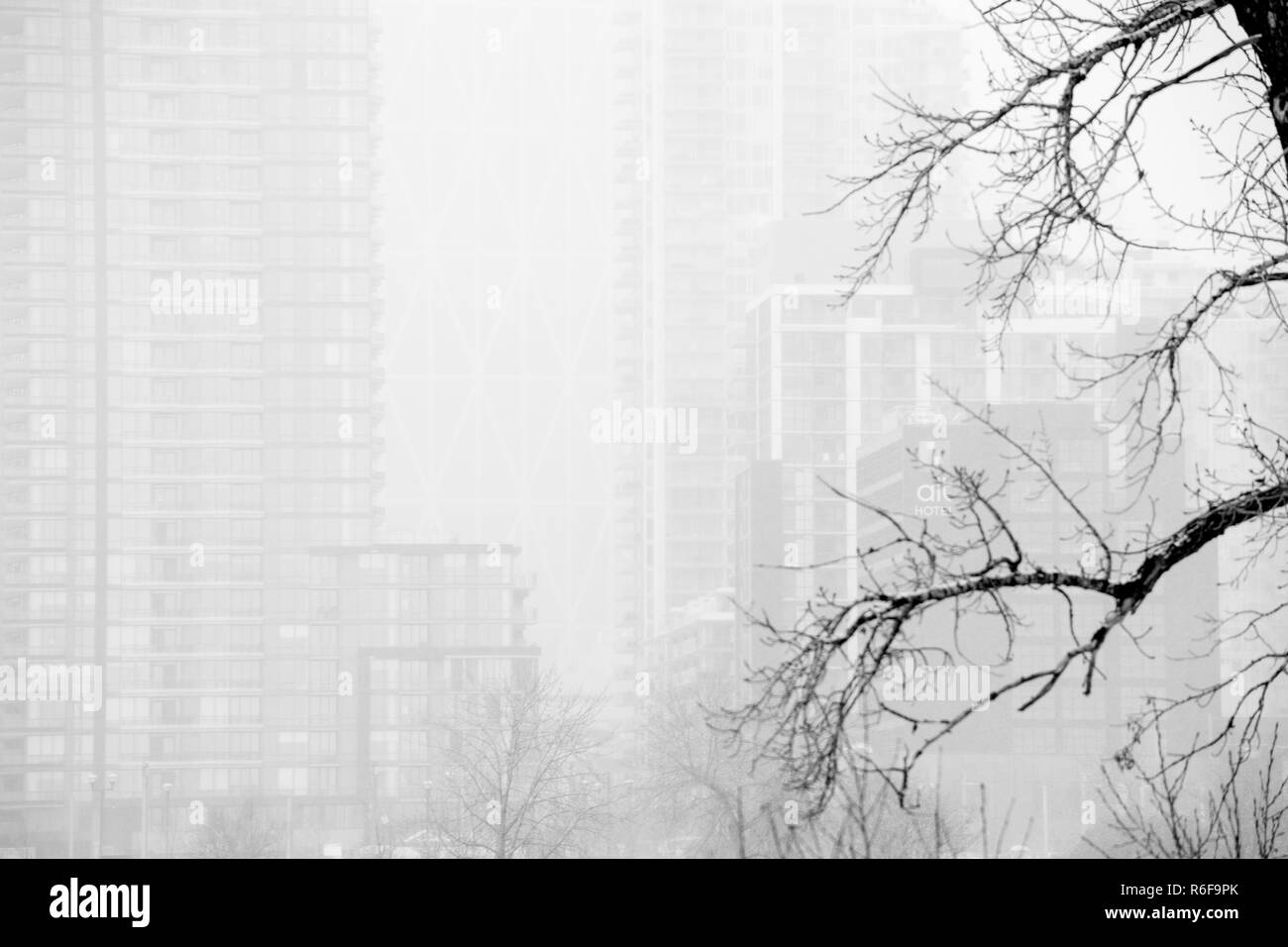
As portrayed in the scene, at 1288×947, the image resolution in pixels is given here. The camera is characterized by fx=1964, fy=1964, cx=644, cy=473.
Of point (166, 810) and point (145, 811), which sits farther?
point (166, 810)

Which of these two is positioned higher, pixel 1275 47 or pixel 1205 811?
pixel 1275 47

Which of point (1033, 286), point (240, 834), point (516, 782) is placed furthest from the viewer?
point (240, 834)

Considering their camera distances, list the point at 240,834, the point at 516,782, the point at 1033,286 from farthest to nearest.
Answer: the point at 240,834 → the point at 516,782 → the point at 1033,286

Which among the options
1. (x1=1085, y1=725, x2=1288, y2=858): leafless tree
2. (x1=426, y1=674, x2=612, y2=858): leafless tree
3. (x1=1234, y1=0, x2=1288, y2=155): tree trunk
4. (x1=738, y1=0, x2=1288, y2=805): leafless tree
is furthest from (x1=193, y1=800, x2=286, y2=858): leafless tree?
(x1=1234, y1=0, x2=1288, y2=155): tree trunk

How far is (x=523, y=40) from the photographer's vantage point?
18012cm

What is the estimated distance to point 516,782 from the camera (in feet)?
299

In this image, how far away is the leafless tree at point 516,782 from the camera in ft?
245

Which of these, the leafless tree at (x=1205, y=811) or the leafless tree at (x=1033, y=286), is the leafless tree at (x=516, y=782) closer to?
the leafless tree at (x=1205, y=811)

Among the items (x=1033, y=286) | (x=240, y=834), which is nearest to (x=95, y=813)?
(x=240, y=834)

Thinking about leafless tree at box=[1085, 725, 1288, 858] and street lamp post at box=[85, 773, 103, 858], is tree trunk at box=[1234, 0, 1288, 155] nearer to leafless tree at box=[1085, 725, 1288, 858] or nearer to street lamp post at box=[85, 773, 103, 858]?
leafless tree at box=[1085, 725, 1288, 858]

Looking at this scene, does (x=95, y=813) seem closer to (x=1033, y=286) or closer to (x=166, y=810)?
(x=166, y=810)

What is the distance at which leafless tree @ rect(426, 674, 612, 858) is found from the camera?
74.8 m
